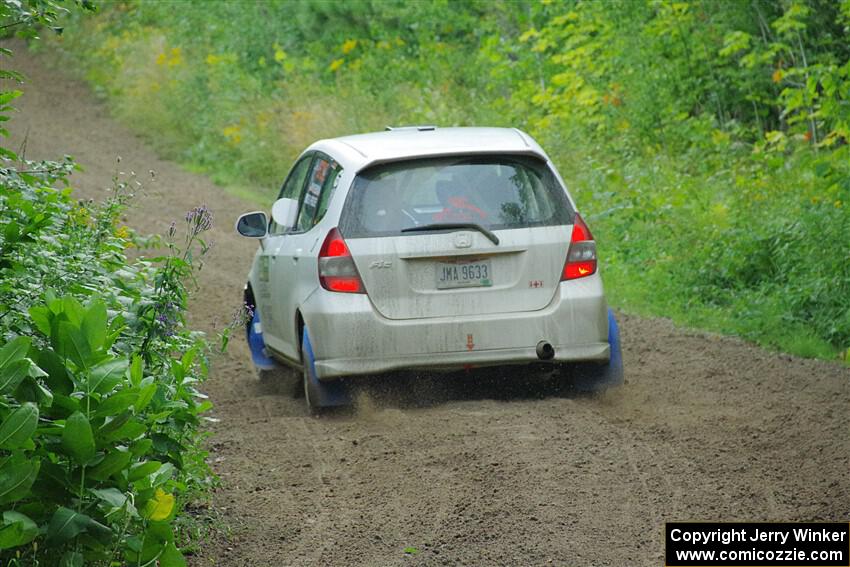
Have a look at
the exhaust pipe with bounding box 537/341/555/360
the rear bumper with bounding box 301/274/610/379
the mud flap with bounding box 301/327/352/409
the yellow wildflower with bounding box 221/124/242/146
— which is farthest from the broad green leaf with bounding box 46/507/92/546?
the yellow wildflower with bounding box 221/124/242/146

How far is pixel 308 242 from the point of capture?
8.69 metres

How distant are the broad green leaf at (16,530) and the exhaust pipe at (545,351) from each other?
437 cm

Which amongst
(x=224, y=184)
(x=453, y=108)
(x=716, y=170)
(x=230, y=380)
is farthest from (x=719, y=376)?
(x=224, y=184)

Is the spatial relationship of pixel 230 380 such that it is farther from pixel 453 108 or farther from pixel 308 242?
pixel 453 108

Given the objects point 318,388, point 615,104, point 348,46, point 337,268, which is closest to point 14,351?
point 337,268

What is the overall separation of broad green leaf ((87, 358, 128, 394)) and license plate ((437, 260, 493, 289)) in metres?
3.75

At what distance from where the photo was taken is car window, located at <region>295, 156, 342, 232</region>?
8789mm

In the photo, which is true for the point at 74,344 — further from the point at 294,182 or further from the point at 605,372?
the point at 294,182

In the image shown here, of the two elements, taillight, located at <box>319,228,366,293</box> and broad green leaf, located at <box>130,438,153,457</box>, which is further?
taillight, located at <box>319,228,366,293</box>

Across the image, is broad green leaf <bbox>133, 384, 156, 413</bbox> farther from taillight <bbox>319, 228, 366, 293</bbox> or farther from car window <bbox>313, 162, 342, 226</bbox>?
car window <bbox>313, 162, 342, 226</bbox>

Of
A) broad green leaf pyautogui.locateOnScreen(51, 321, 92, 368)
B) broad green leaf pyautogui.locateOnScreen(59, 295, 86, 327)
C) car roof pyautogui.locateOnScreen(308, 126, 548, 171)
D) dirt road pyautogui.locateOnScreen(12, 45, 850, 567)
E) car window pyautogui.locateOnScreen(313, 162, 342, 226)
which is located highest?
car roof pyautogui.locateOnScreen(308, 126, 548, 171)

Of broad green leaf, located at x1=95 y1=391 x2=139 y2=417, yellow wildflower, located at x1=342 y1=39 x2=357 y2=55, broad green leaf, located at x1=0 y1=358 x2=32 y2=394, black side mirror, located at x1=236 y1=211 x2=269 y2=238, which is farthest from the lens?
yellow wildflower, located at x1=342 y1=39 x2=357 y2=55

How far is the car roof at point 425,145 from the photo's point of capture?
27.7 ft

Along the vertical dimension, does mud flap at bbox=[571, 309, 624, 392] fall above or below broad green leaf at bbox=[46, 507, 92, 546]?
below
